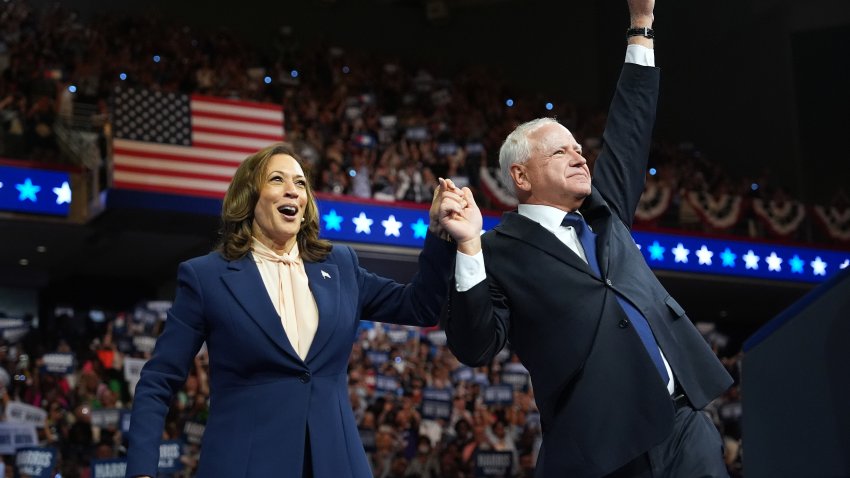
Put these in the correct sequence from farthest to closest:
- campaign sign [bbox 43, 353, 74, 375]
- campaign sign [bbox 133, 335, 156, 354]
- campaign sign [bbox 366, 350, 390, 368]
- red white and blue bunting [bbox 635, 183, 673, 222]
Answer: red white and blue bunting [bbox 635, 183, 673, 222] → campaign sign [bbox 366, 350, 390, 368] → campaign sign [bbox 133, 335, 156, 354] → campaign sign [bbox 43, 353, 74, 375]

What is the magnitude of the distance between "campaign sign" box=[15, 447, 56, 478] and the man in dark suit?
196 inches

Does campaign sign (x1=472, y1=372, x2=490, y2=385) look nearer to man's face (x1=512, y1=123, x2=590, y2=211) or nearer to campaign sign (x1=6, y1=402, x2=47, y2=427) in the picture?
campaign sign (x1=6, y1=402, x2=47, y2=427)

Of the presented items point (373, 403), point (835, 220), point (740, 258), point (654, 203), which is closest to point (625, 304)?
point (373, 403)

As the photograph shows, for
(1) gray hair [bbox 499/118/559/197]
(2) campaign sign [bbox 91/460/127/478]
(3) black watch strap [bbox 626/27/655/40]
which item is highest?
(3) black watch strap [bbox 626/27/655/40]

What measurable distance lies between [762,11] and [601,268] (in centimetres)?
1611

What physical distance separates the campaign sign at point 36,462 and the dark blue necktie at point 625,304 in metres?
5.14

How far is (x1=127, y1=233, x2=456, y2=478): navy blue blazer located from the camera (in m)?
2.55

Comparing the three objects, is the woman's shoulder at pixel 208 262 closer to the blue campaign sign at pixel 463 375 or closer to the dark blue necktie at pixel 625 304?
the dark blue necktie at pixel 625 304

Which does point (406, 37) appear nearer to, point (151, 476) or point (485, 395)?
point (485, 395)

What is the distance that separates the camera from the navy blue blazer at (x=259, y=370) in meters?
2.55

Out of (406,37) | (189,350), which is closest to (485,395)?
(189,350)

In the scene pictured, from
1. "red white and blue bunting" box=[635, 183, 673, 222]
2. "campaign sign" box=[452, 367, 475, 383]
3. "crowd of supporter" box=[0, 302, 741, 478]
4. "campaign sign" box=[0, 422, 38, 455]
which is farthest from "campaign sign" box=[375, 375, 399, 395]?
"red white and blue bunting" box=[635, 183, 673, 222]

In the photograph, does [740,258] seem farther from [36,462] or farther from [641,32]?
[641,32]

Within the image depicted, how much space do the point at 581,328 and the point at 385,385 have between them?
7.52 metres
